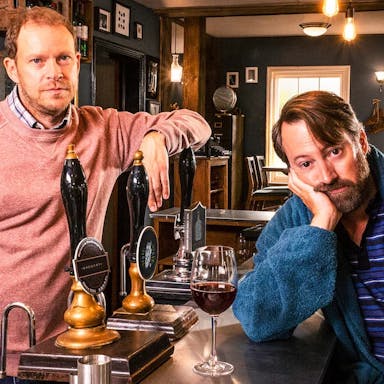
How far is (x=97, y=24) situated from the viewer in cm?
676

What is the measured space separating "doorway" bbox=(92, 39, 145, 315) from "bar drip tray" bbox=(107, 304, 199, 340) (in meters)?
5.34

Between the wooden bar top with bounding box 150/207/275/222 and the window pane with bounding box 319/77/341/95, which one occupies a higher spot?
the window pane with bounding box 319/77/341/95

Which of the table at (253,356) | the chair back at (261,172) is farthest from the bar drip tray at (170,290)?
the chair back at (261,172)

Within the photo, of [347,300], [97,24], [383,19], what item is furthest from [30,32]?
[383,19]

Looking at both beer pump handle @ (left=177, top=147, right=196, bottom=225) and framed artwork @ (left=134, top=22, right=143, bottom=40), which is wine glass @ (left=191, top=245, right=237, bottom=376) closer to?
beer pump handle @ (left=177, top=147, right=196, bottom=225)

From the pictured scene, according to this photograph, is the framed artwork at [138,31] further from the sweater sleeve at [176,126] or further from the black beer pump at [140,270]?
the black beer pump at [140,270]

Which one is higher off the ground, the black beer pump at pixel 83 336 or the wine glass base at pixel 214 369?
the black beer pump at pixel 83 336

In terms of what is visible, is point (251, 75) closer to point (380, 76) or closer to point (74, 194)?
point (380, 76)

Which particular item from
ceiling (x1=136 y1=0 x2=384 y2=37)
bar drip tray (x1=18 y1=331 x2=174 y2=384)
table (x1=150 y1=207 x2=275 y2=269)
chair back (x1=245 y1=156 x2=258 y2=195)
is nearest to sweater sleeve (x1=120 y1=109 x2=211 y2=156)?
bar drip tray (x1=18 y1=331 x2=174 y2=384)

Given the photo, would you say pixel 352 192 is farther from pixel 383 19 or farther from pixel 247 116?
pixel 247 116

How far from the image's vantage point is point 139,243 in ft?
5.19

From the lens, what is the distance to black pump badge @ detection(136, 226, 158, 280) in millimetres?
1586

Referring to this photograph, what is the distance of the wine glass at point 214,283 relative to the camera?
1.41 metres

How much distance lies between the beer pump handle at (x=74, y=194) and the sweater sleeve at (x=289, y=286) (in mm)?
452
